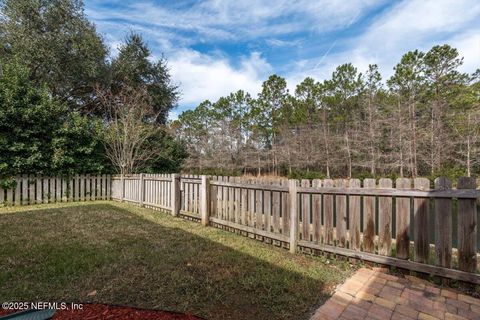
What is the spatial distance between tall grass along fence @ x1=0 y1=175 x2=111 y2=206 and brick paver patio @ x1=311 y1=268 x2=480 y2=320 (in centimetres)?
956

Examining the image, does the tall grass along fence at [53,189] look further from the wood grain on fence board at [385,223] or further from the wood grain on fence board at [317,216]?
the wood grain on fence board at [385,223]

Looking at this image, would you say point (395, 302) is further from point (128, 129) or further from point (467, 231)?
point (128, 129)

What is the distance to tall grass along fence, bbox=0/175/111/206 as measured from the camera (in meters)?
8.11

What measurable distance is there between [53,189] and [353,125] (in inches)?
1119

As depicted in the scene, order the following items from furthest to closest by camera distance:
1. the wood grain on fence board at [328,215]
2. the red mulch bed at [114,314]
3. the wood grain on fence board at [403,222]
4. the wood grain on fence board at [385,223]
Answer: the wood grain on fence board at [328,215]
the wood grain on fence board at [385,223]
the wood grain on fence board at [403,222]
the red mulch bed at [114,314]

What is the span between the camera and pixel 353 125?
95.8 feet

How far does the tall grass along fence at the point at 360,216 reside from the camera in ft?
8.95

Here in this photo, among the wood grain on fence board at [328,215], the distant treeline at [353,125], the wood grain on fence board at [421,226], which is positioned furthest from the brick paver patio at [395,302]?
the distant treeline at [353,125]

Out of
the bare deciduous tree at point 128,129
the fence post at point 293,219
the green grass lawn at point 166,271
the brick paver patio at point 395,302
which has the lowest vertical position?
the brick paver patio at point 395,302

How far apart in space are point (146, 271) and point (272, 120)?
3240 centimetres

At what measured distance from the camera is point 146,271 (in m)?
3.10

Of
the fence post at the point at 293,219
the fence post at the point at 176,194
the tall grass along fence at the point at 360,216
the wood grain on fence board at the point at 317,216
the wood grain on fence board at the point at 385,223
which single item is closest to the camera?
the tall grass along fence at the point at 360,216

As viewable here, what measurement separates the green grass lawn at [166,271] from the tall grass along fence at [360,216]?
0.34 m

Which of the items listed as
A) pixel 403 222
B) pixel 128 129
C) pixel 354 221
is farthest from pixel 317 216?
pixel 128 129
